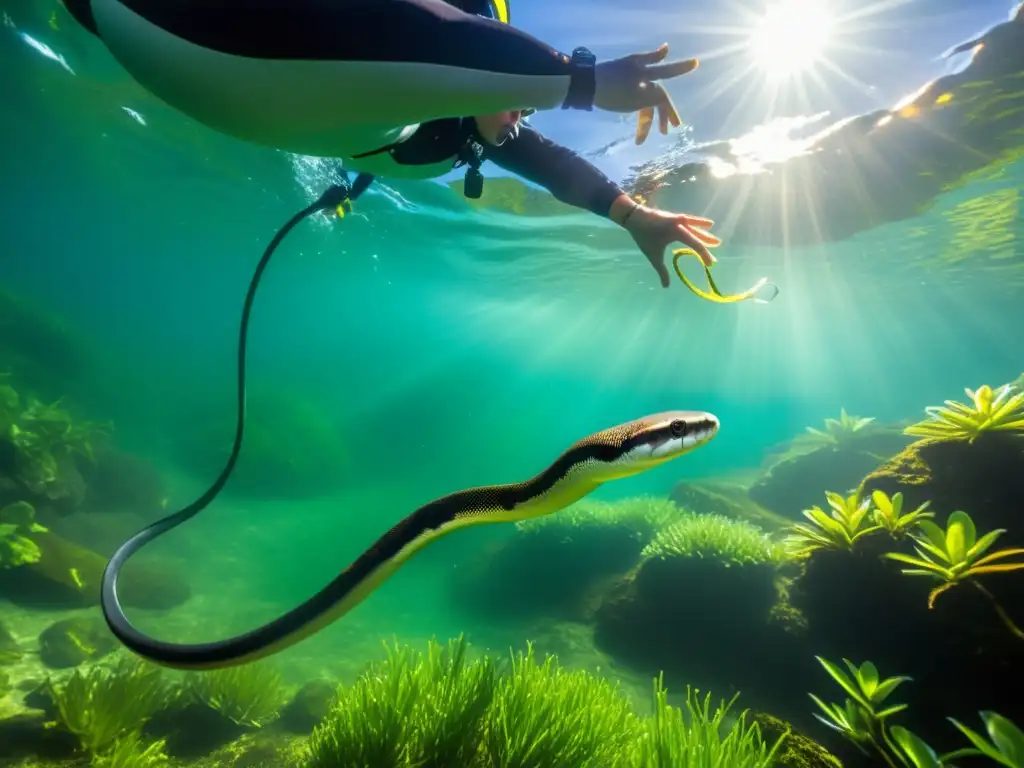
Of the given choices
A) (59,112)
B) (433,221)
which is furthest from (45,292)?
(433,221)

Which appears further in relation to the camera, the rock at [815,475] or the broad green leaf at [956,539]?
the rock at [815,475]

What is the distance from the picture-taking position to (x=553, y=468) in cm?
195

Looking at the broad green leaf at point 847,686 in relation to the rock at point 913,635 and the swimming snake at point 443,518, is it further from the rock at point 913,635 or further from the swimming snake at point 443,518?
the swimming snake at point 443,518

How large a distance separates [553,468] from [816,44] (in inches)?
419

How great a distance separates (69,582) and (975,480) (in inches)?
502

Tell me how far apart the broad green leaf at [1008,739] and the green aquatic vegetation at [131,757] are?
5984mm

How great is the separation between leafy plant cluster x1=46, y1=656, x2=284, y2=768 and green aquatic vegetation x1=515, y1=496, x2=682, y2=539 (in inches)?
250

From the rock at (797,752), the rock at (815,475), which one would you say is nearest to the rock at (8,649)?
the rock at (797,752)

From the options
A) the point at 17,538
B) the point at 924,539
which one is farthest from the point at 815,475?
the point at 17,538

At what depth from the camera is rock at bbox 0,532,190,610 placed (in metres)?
7.86

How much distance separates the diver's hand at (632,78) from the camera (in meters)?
1.85

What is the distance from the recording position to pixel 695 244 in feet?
7.63

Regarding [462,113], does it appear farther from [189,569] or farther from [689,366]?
[689,366]

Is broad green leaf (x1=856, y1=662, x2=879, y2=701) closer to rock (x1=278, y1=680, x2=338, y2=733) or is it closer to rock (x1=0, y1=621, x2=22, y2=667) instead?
rock (x1=278, y1=680, x2=338, y2=733)
